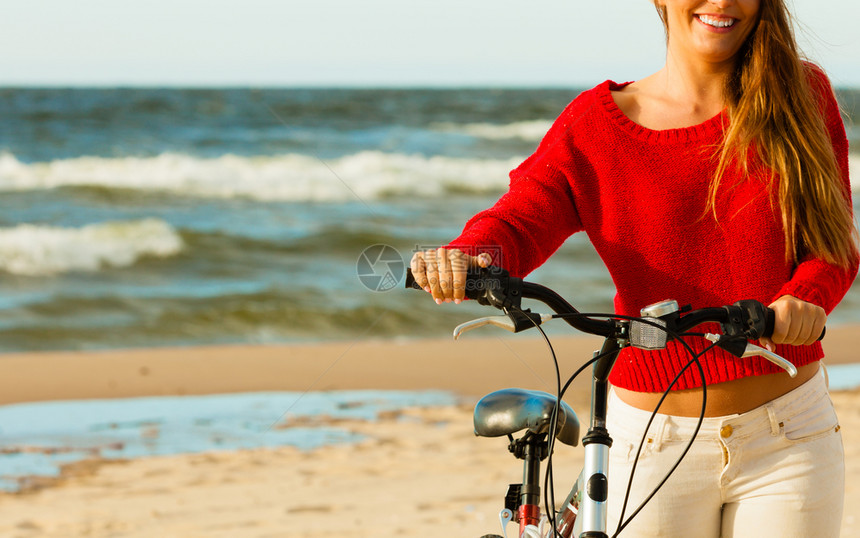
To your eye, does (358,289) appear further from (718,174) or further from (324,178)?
(718,174)

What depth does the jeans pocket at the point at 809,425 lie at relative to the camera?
5.81ft

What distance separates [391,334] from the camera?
26.1ft

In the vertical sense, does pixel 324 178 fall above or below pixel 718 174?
above

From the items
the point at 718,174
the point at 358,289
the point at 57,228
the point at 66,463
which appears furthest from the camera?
the point at 57,228

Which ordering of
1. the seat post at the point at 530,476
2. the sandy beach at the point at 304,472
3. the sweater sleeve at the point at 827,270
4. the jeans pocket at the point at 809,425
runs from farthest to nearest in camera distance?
the sandy beach at the point at 304,472, the seat post at the point at 530,476, the jeans pocket at the point at 809,425, the sweater sleeve at the point at 827,270

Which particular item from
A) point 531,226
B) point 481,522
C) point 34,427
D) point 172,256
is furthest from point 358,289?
point 531,226

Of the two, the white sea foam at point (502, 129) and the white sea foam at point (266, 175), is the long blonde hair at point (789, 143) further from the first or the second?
the white sea foam at point (502, 129)

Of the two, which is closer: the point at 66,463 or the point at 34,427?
the point at 66,463

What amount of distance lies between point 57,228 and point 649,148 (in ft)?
35.4

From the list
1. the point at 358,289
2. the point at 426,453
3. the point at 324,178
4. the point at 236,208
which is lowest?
the point at 426,453

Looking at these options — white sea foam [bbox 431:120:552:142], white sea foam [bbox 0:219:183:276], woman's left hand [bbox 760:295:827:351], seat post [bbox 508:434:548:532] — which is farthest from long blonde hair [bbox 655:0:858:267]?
white sea foam [bbox 431:120:552:142]

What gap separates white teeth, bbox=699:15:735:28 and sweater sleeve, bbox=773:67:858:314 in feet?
0.73

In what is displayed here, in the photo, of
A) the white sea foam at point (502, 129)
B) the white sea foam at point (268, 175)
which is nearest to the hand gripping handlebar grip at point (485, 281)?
the white sea foam at point (268, 175)

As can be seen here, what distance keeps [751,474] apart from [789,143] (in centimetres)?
62
